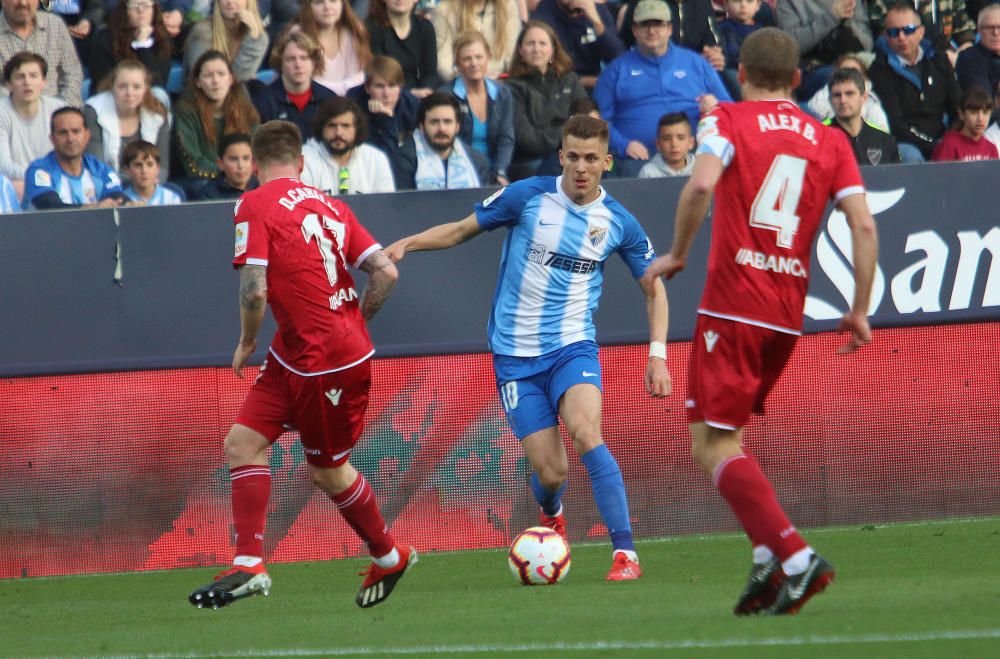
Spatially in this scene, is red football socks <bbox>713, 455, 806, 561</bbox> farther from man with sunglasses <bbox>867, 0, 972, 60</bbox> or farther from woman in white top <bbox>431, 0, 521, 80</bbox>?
man with sunglasses <bbox>867, 0, 972, 60</bbox>

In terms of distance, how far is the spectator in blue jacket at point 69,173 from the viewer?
9594mm

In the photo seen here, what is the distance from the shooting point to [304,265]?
21.3 ft

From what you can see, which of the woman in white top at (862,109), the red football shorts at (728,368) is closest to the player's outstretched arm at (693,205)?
the red football shorts at (728,368)

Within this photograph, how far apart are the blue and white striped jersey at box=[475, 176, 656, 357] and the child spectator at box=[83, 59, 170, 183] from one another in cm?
372

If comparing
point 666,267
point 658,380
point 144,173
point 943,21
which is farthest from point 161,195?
point 943,21

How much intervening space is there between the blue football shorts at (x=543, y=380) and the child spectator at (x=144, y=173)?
11.1 feet

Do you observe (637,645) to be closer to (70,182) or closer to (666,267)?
(666,267)

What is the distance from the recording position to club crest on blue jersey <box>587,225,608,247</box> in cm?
746

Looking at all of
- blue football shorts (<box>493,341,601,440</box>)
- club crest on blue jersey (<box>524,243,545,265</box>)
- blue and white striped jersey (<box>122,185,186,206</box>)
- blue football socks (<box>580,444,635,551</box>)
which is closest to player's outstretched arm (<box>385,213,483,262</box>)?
club crest on blue jersey (<box>524,243,545,265</box>)

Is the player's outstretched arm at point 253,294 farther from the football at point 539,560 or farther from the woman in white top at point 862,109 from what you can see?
the woman in white top at point 862,109

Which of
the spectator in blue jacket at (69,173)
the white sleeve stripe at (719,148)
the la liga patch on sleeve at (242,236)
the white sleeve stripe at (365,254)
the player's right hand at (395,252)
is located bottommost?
the spectator in blue jacket at (69,173)

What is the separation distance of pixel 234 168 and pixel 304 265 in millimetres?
3571

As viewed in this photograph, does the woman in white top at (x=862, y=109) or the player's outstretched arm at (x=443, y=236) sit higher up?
the woman in white top at (x=862, y=109)

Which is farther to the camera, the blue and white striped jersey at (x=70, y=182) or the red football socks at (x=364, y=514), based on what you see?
the blue and white striped jersey at (x=70, y=182)
